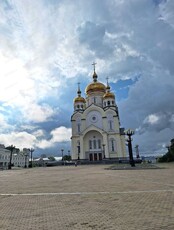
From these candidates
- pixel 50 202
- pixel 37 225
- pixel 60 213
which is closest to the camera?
pixel 37 225

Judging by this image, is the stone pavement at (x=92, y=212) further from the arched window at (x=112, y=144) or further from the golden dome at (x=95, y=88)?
the golden dome at (x=95, y=88)

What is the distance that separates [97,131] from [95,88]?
15.1 metres

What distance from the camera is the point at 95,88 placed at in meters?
63.2

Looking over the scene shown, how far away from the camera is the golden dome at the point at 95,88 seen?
207 ft

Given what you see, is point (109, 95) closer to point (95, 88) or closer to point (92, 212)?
point (95, 88)

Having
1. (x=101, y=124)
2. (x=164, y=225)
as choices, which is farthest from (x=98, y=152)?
(x=164, y=225)

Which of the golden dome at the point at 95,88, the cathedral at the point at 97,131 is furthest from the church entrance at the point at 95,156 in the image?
the golden dome at the point at 95,88

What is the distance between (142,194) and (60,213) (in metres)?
3.40

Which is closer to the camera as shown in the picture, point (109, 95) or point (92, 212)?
point (92, 212)

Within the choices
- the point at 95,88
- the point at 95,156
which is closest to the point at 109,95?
the point at 95,88

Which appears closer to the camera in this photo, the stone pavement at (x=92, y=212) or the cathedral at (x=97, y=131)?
the stone pavement at (x=92, y=212)

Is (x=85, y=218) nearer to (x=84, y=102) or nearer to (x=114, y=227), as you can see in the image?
(x=114, y=227)

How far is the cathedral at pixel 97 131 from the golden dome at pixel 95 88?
706mm

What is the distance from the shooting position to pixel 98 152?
175ft
